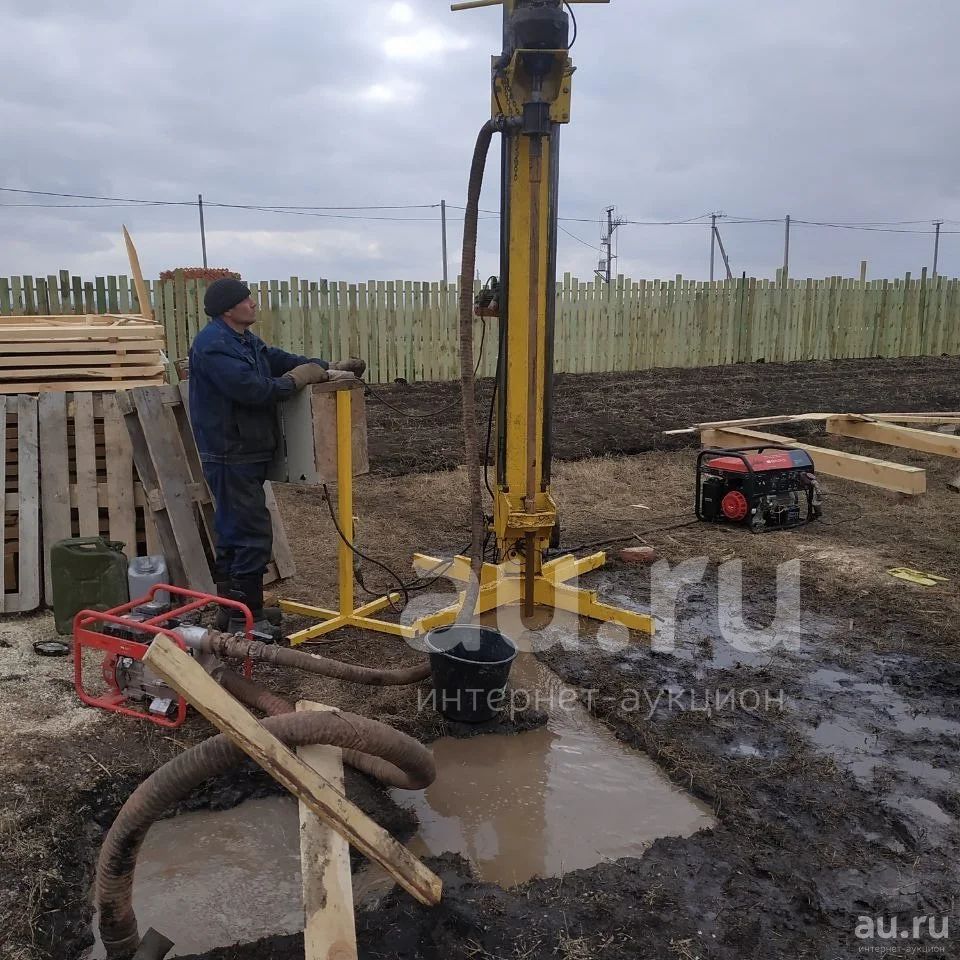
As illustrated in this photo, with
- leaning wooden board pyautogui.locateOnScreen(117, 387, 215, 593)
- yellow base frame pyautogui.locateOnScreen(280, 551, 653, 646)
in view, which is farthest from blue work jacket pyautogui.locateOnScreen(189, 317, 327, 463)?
yellow base frame pyautogui.locateOnScreen(280, 551, 653, 646)

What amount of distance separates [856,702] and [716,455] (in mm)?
3077

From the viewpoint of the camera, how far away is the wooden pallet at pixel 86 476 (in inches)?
220

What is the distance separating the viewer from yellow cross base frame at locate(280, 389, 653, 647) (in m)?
4.89

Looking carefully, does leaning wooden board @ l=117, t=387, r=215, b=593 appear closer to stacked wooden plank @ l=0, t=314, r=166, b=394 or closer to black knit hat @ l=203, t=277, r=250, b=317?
stacked wooden plank @ l=0, t=314, r=166, b=394

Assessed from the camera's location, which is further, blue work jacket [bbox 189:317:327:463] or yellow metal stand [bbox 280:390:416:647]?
yellow metal stand [bbox 280:390:416:647]

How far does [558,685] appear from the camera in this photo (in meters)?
4.58

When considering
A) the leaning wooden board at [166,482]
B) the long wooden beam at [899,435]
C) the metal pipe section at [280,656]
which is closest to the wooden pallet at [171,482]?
the leaning wooden board at [166,482]

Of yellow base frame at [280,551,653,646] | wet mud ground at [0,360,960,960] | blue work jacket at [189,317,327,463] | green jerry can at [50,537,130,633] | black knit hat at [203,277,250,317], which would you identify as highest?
A: black knit hat at [203,277,250,317]

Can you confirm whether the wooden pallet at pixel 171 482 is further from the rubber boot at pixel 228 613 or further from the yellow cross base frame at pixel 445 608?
the yellow cross base frame at pixel 445 608

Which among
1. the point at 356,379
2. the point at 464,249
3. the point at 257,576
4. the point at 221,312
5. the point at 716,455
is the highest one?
the point at 464,249

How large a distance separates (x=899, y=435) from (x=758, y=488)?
1538mm

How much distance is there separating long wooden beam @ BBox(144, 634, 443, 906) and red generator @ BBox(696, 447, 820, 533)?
4827 millimetres

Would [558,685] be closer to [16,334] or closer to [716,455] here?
[716,455]

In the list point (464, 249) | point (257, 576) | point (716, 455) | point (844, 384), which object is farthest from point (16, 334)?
point (844, 384)
